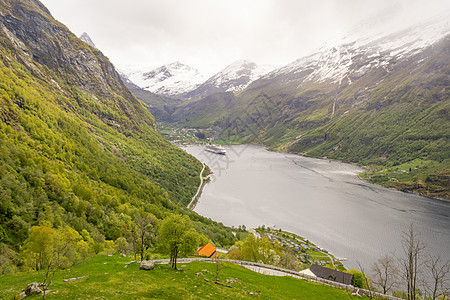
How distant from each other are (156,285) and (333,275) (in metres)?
33.5

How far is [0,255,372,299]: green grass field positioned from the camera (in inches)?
650

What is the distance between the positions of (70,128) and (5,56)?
39.7 m

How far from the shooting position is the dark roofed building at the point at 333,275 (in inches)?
1539

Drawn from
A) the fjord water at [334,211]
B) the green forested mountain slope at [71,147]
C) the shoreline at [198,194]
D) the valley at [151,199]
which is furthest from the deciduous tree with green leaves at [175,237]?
the shoreline at [198,194]

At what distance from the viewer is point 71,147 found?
73.4 meters

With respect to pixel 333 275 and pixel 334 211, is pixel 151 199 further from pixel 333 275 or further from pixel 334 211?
pixel 334 211

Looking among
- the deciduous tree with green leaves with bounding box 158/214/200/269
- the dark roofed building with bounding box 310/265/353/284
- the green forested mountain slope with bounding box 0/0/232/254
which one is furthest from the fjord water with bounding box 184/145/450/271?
the deciduous tree with green leaves with bounding box 158/214/200/269

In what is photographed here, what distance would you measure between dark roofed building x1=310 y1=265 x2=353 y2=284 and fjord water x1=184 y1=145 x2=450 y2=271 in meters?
24.6

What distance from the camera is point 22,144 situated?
53.4 m

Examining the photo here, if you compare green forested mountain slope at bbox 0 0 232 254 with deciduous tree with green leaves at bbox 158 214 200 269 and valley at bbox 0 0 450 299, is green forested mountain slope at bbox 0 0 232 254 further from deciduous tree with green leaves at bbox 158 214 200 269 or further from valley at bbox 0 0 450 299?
deciduous tree with green leaves at bbox 158 214 200 269

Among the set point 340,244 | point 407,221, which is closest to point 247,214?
point 340,244

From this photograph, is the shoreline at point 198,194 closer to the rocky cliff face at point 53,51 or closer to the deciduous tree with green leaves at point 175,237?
the rocky cliff face at point 53,51

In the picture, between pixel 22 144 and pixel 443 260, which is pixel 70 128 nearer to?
pixel 22 144

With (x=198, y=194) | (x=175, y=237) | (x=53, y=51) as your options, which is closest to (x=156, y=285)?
(x=175, y=237)
